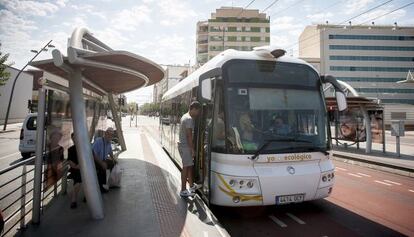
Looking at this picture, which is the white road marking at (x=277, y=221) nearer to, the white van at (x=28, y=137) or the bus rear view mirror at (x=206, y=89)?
the bus rear view mirror at (x=206, y=89)

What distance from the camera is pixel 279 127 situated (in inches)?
209

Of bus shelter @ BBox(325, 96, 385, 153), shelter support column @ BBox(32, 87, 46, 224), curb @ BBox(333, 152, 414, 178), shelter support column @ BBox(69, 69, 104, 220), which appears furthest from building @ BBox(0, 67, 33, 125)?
curb @ BBox(333, 152, 414, 178)

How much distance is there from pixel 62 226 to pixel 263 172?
343cm

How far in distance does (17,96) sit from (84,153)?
50585 mm

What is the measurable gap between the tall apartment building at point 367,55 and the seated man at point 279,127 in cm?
8708

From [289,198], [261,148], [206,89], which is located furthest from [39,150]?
[289,198]

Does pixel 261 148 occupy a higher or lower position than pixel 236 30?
lower

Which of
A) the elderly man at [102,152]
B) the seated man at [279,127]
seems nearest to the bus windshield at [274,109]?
the seated man at [279,127]

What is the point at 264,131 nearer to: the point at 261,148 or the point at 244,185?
the point at 261,148

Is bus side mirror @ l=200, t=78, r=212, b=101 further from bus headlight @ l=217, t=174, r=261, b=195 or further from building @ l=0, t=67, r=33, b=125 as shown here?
building @ l=0, t=67, r=33, b=125

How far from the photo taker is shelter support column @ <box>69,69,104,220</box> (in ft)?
16.3

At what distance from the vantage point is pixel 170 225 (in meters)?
4.66

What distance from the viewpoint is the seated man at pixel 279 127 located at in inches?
208

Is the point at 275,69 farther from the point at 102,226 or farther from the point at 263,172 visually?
the point at 102,226
